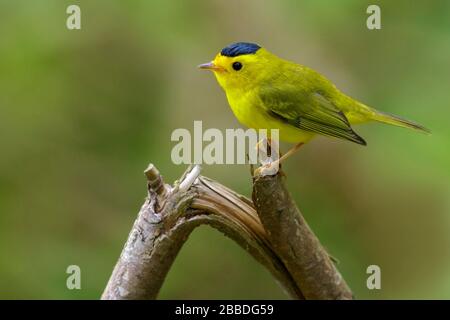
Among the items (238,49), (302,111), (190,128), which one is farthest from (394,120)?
(190,128)

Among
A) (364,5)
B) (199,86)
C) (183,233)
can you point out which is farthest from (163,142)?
(183,233)

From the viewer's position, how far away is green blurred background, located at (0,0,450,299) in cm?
412

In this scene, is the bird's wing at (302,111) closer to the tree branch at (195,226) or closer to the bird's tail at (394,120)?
the bird's tail at (394,120)

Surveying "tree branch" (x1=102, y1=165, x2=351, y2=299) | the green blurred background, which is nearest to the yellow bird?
"tree branch" (x1=102, y1=165, x2=351, y2=299)

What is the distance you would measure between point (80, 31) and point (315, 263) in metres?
2.21

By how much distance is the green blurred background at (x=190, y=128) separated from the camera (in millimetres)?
4121

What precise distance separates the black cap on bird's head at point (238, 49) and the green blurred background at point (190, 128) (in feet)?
3.49

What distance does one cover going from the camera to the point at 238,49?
3.08 m

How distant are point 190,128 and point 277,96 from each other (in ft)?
3.51

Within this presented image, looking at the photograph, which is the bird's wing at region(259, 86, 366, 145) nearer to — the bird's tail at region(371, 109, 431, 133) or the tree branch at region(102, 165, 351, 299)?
the bird's tail at region(371, 109, 431, 133)

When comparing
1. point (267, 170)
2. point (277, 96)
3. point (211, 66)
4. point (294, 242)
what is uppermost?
point (211, 66)

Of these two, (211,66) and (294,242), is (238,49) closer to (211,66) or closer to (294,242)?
(211,66)

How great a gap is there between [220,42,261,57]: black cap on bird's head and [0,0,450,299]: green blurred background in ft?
3.49

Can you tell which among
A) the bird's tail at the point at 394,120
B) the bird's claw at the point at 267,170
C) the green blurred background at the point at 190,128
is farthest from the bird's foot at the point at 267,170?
the green blurred background at the point at 190,128
